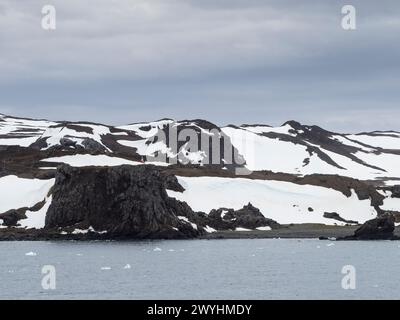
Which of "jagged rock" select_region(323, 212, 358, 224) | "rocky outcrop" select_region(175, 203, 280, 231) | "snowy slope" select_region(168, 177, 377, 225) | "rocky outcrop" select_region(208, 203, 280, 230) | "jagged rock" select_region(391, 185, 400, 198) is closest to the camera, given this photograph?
"rocky outcrop" select_region(175, 203, 280, 231)

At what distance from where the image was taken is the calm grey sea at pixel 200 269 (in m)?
57.8

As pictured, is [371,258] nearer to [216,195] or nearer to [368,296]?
[368,296]

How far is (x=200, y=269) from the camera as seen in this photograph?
2970 inches

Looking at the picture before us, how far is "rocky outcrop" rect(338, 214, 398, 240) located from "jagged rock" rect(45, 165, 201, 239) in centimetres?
2382

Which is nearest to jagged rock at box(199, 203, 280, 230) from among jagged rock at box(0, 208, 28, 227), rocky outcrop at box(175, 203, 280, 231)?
rocky outcrop at box(175, 203, 280, 231)

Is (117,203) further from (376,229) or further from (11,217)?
(376,229)

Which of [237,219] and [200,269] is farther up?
[237,219]

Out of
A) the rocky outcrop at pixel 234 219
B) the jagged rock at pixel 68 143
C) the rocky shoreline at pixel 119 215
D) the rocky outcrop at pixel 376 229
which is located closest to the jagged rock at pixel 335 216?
the rocky outcrop at pixel 234 219

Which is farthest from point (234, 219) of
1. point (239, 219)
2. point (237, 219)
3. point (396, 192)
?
point (396, 192)

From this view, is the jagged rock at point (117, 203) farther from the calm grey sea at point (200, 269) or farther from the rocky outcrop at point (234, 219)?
the rocky outcrop at point (234, 219)

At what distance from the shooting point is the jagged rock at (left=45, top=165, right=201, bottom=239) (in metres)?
117

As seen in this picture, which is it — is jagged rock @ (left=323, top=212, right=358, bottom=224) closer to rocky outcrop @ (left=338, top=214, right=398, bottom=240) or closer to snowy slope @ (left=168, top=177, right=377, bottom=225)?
snowy slope @ (left=168, top=177, right=377, bottom=225)

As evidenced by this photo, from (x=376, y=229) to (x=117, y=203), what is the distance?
3764 centimetres
